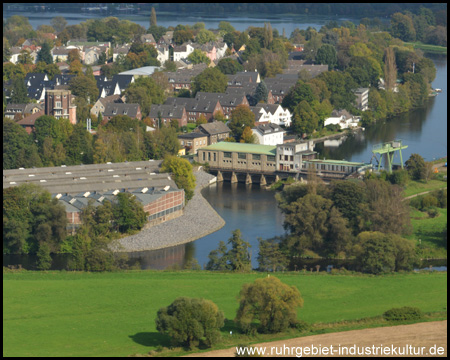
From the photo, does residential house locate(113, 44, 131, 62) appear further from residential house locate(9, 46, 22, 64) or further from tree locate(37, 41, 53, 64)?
residential house locate(9, 46, 22, 64)

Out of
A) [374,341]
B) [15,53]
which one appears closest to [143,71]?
[15,53]

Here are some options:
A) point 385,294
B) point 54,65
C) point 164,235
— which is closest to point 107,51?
point 54,65

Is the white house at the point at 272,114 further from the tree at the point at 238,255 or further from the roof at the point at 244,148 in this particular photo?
the tree at the point at 238,255

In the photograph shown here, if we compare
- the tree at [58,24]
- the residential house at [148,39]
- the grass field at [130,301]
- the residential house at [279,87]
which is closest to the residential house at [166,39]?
the residential house at [148,39]

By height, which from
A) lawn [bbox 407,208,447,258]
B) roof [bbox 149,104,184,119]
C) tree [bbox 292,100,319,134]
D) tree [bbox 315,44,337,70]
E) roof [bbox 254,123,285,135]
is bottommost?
lawn [bbox 407,208,447,258]

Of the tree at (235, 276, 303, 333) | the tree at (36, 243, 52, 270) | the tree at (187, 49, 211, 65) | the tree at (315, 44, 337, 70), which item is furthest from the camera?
the tree at (187, 49, 211, 65)

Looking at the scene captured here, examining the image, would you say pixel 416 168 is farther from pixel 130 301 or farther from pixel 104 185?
pixel 130 301

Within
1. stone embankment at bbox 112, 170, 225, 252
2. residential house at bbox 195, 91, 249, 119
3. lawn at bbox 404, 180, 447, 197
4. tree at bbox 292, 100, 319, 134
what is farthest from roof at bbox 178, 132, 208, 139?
lawn at bbox 404, 180, 447, 197
